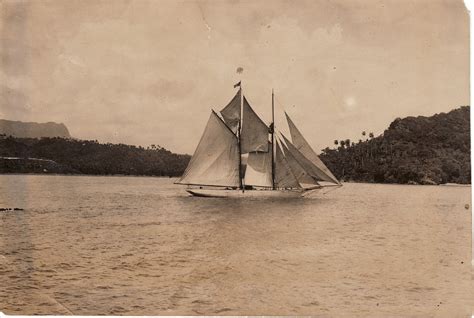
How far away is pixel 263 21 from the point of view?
3391mm

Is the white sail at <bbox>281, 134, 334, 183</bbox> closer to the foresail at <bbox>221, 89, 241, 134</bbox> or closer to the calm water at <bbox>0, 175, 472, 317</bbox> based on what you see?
the foresail at <bbox>221, 89, 241, 134</bbox>

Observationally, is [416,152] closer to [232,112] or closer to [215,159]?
[232,112]

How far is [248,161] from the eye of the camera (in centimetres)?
522

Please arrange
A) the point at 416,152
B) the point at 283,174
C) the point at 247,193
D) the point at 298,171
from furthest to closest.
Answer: the point at 283,174, the point at 247,193, the point at 298,171, the point at 416,152

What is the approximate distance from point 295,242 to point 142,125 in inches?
57.7

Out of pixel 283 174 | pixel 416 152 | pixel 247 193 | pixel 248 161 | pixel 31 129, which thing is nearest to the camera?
pixel 31 129

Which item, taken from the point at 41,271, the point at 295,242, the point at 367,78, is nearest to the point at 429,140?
the point at 367,78

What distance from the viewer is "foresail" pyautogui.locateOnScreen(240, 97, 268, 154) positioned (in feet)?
12.5

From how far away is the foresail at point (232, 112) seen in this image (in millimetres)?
3505

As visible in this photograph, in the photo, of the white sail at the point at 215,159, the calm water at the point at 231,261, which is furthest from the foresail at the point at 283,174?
the calm water at the point at 231,261

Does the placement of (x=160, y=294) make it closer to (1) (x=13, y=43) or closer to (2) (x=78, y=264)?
(2) (x=78, y=264)

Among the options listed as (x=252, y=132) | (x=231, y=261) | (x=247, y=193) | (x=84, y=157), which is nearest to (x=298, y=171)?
(x=247, y=193)

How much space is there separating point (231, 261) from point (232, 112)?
122 centimetres

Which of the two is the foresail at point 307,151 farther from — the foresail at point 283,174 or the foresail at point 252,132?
the foresail at point 283,174
